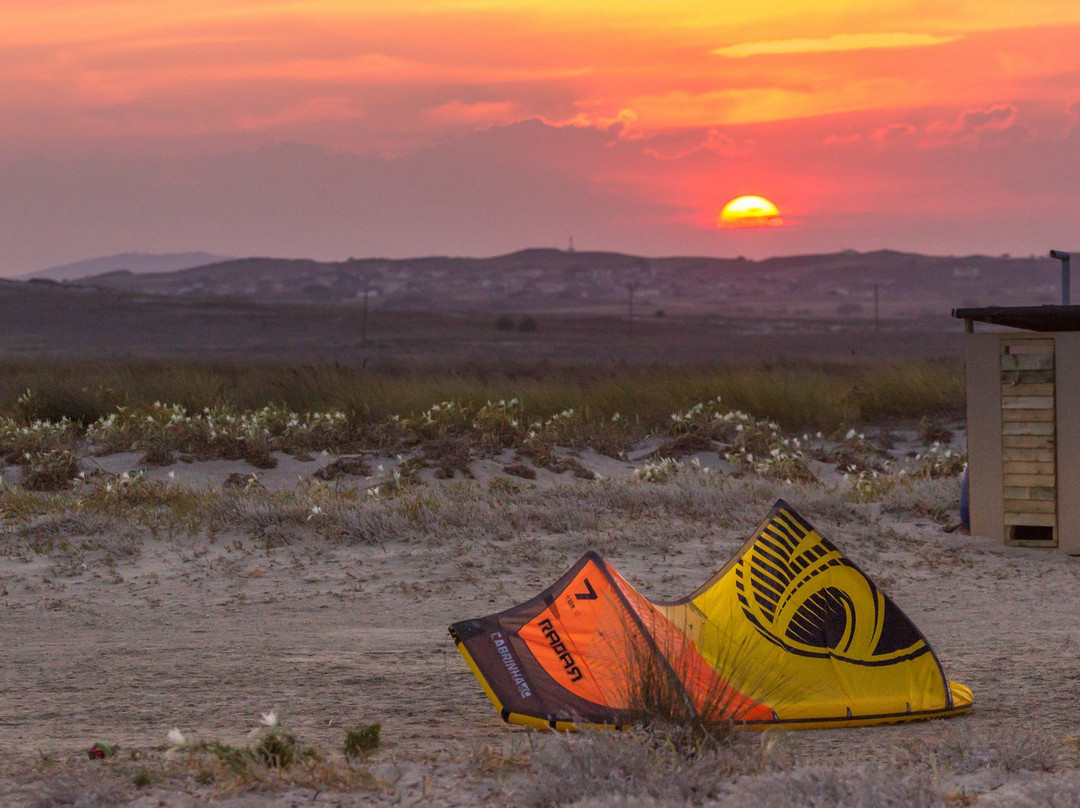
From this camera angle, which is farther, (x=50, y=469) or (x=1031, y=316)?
(x=50, y=469)

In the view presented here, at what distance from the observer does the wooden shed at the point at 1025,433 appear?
8.83 metres

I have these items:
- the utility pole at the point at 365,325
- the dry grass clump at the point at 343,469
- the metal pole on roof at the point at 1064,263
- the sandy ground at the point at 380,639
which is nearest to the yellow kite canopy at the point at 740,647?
the sandy ground at the point at 380,639

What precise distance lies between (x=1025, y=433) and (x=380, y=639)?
538 centimetres

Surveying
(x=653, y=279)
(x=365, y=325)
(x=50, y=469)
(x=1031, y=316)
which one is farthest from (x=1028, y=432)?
(x=653, y=279)

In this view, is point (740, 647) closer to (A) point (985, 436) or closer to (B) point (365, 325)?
(A) point (985, 436)

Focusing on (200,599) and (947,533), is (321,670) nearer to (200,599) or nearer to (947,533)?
(200,599)

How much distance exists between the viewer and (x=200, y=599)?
735 centimetres

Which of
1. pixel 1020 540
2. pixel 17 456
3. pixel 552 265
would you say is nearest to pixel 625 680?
pixel 1020 540

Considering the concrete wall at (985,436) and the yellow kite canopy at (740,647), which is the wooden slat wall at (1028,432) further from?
the yellow kite canopy at (740,647)

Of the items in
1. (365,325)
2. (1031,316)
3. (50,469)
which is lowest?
(50,469)

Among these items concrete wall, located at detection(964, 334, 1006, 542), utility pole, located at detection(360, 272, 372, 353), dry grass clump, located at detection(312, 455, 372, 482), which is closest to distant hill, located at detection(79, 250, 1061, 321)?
utility pole, located at detection(360, 272, 372, 353)

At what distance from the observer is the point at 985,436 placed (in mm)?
9031

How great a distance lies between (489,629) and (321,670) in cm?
110

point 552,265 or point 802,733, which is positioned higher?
point 552,265
